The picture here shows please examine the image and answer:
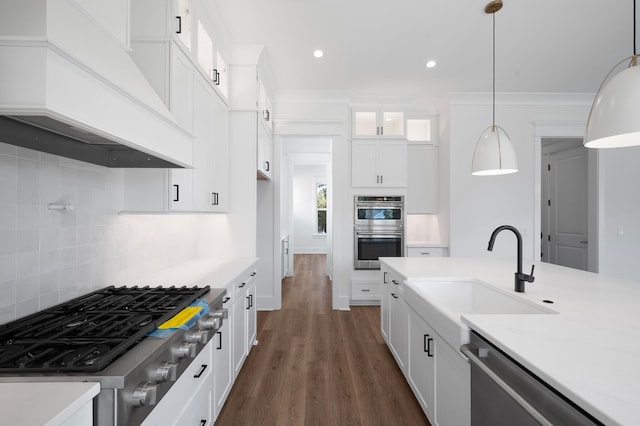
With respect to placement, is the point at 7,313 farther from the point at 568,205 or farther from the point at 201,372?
the point at 568,205

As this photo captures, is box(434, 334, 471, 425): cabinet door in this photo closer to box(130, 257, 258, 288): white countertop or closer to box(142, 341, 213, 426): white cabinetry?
box(142, 341, 213, 426): white cabinetry

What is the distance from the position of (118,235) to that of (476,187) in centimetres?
424

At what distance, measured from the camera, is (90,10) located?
0.95 metres

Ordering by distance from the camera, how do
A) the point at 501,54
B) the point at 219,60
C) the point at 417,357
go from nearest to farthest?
1. the point at 417,357
2. the point at 219,60
3. the point at 501,54

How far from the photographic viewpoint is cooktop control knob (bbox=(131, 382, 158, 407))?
0.82 meters

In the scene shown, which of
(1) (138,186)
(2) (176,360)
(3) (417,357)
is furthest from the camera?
(3) (417,357)

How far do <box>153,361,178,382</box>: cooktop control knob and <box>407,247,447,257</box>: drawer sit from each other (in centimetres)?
359

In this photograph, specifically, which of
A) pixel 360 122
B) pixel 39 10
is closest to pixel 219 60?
pixel 39 10

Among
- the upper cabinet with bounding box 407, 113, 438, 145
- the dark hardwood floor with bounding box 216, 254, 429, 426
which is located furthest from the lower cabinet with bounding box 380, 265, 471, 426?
the upper cabinet with bounding box 407, 113, 438, 145

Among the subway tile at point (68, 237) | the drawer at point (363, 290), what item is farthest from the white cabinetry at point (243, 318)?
the drawer at point (363, 290)

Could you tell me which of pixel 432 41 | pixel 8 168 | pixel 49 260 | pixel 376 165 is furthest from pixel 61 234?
pixel 376 165

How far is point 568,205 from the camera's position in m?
4.71

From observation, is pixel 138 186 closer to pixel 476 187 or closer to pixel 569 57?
pixel 476 187

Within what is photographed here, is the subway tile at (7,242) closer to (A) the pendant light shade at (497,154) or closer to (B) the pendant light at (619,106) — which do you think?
(B) the pendant light at (619,106)
